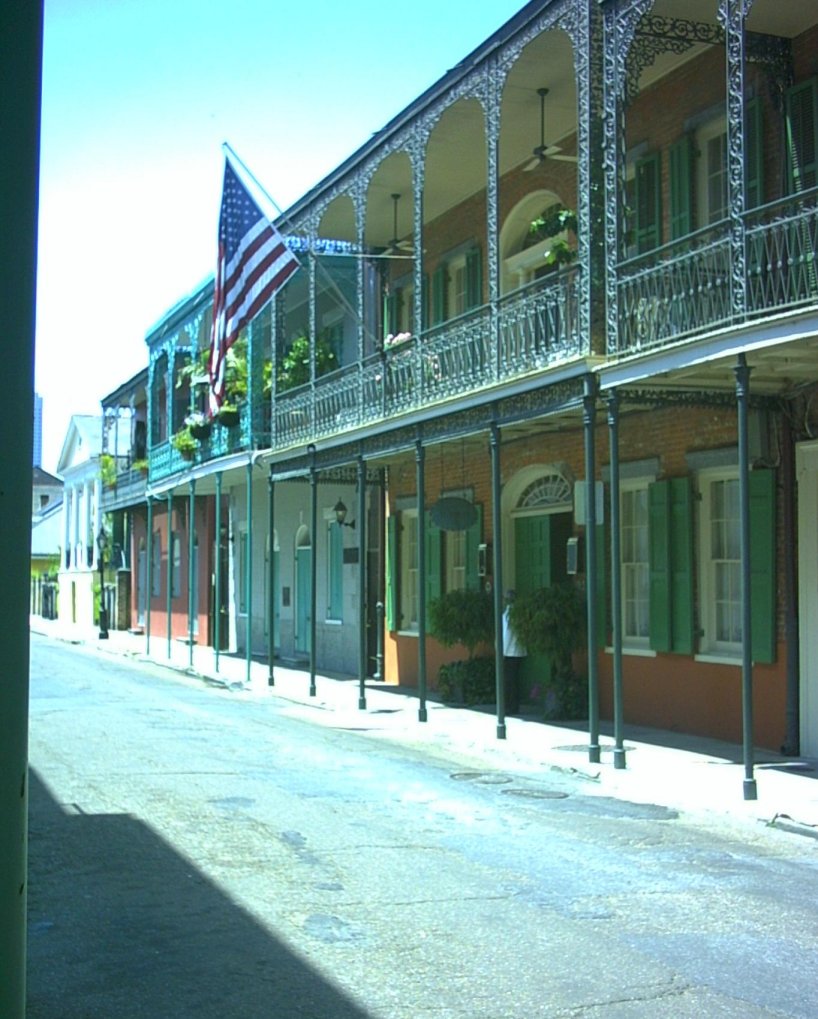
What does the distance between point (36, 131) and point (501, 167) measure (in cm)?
1574

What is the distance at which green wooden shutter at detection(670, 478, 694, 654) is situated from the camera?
13.7 meters

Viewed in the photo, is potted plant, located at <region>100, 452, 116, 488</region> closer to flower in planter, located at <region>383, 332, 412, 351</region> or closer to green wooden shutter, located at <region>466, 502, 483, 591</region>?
flower in planter, located at <region>383, 332, 412, 351</region>

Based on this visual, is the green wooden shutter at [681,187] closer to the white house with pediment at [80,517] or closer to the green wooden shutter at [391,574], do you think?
the green wooden shutter at [391,574]

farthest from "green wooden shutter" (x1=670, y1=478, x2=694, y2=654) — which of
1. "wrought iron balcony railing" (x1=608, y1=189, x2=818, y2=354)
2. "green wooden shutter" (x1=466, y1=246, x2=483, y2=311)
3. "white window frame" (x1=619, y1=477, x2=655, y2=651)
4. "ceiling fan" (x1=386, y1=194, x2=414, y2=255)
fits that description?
"ceiling fan" (x1=386, y1=194, x2=414, y2=255)

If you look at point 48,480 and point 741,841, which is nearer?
point 741,841

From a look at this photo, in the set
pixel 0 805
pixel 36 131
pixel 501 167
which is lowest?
pixel 0 805

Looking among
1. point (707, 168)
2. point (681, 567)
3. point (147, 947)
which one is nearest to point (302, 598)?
point (681, 567)

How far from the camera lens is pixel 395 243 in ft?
66.5

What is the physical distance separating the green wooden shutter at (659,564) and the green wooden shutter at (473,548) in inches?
169

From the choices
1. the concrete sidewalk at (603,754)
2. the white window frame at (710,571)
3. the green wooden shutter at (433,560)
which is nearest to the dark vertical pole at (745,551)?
the concrete sidewalk at (603,754)

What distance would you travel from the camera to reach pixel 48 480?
9850cm

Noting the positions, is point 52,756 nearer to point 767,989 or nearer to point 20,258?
point 767,989

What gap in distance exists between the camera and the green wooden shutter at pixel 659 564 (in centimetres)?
1398

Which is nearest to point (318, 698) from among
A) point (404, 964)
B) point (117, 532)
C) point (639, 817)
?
point (639, 817)
